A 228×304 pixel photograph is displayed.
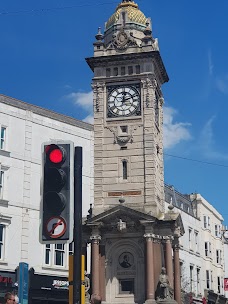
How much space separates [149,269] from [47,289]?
983 cm

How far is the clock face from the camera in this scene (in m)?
42.1

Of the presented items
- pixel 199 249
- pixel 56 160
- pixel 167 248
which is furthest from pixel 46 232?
pixel 199 249

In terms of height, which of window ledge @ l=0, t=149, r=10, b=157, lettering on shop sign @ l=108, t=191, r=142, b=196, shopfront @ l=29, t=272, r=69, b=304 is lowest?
shopfront @ l=29, t=272, r=69, b=304

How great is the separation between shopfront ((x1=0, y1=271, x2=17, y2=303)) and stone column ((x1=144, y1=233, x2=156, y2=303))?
32.4 ft

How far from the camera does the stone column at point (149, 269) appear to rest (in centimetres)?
3712

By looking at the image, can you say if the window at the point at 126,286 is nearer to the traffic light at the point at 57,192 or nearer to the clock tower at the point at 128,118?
the clock tower at the point at 128,118

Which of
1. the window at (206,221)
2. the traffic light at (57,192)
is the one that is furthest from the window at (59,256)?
the traffic light at (57,192)

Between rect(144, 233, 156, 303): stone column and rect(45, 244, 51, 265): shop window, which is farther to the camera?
rect(45, 244, 51, 265): shop window

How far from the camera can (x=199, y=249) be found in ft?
214

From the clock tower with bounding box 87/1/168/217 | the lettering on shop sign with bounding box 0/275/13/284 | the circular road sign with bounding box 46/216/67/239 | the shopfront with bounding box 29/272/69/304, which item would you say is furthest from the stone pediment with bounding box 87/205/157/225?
the circular road sign with bounding box 46/216/67/239

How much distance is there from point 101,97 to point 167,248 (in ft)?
40.0

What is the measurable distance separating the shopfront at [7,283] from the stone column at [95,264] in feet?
20.4

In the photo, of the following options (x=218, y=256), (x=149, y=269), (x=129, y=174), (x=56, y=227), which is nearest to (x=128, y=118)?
(x=129, y=174)

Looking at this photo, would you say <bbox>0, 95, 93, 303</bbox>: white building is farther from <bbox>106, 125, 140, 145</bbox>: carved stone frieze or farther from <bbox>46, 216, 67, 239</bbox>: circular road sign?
<bbox>46, 216, 67, 239</bbox>: circular road sign
